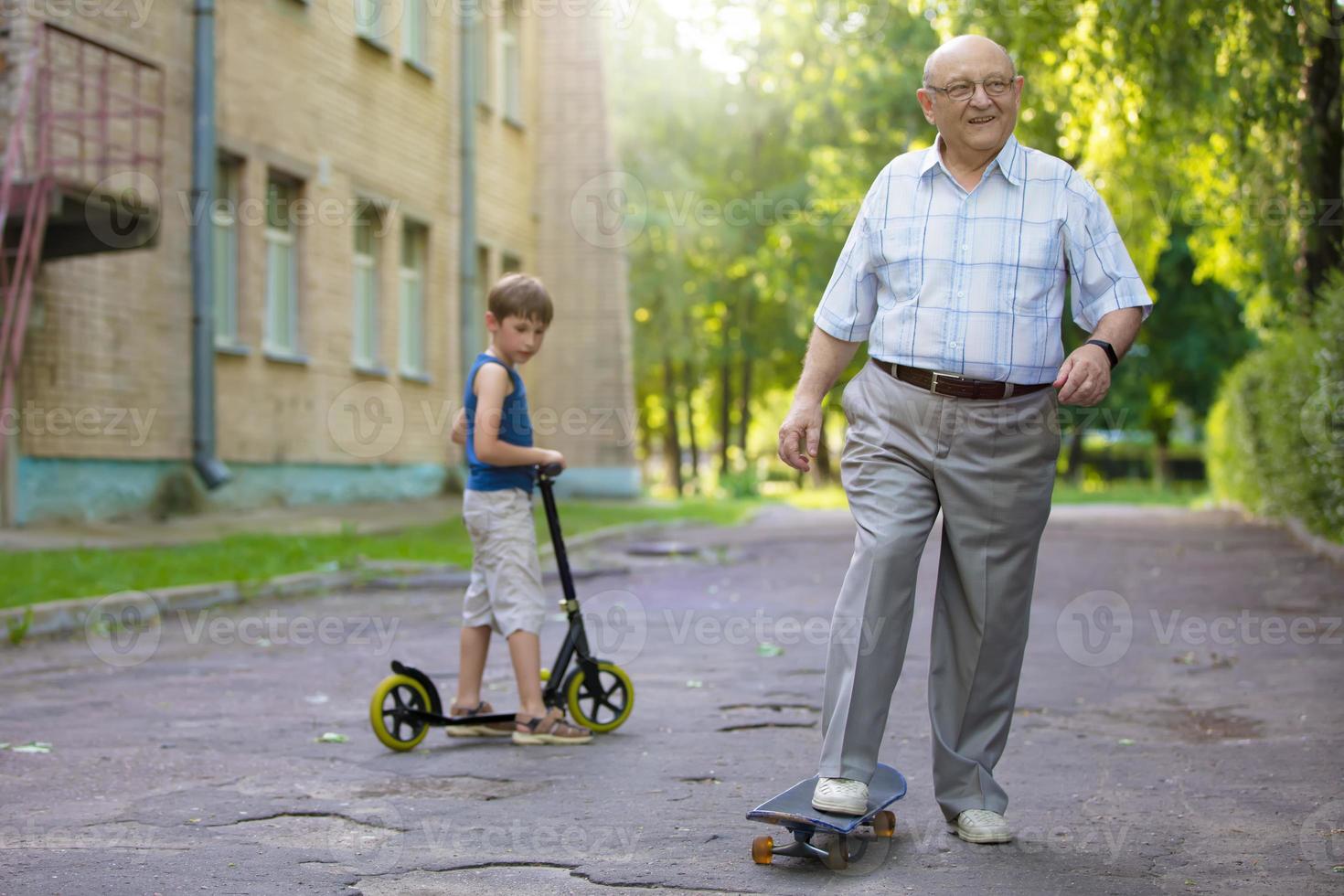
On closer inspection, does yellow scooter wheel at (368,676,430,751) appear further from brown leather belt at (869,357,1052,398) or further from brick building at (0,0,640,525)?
brick building at (0,0,640,525)

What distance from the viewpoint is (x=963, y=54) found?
14.1 ft

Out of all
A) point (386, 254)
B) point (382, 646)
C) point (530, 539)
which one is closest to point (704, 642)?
point (382, 646)

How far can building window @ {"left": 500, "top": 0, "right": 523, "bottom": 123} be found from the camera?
87.0ft

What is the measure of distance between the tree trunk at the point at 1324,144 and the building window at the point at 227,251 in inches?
409

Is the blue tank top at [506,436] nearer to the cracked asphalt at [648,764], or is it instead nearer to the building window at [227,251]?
the cracked asphalt at [648,764]

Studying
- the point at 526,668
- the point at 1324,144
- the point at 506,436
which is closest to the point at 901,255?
the point at 506,436

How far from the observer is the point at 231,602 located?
11055 mm

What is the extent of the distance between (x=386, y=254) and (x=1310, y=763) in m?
17.1

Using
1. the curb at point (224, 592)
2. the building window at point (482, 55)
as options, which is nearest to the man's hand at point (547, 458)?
the curb at point (224, 592)

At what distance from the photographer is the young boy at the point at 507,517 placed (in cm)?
607

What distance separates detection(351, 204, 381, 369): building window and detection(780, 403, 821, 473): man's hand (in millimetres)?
16777

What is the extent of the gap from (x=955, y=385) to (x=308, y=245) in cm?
1549

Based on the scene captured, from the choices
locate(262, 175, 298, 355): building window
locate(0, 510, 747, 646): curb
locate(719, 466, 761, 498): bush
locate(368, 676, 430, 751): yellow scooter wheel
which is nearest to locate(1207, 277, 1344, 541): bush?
locate(0, 510, 747, 646): curb

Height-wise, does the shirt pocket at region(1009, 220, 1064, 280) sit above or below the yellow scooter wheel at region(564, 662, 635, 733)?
above
